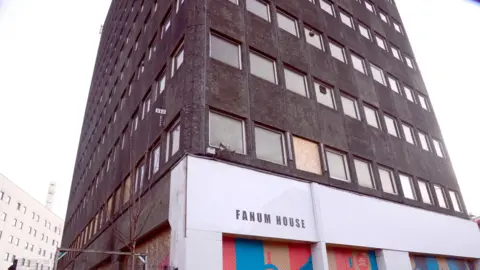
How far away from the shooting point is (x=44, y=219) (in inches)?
2972

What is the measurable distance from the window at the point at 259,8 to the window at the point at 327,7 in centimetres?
518

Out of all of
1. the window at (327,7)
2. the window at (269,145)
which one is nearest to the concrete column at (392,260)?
the window at (269,145)

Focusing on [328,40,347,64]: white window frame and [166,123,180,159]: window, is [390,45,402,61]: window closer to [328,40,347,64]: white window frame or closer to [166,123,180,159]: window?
[328,40,347,64]: white window frame

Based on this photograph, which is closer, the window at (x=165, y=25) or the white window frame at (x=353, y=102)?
the window at (x=165, y=25)

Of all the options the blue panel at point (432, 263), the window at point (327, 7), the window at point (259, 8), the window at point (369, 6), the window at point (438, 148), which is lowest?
the blue panel at point (432, 263)

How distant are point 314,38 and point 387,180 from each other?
7780mm

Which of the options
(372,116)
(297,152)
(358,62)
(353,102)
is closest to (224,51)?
(297,152)

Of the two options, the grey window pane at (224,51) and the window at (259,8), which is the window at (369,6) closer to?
the window at (259,8)

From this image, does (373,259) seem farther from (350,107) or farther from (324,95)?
(324,95)

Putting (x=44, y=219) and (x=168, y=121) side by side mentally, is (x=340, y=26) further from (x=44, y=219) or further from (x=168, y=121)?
(x=44, y=219)

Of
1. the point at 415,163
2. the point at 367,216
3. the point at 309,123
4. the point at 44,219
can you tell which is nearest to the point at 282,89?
the point at 309,123

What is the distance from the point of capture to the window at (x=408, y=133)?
18684 millimetres

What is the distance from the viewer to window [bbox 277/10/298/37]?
15391 millimetres

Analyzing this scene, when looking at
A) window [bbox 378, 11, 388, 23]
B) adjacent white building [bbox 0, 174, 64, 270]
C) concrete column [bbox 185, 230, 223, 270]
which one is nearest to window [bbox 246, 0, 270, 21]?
concrete column [bbox 185, 230, 223, 270]
